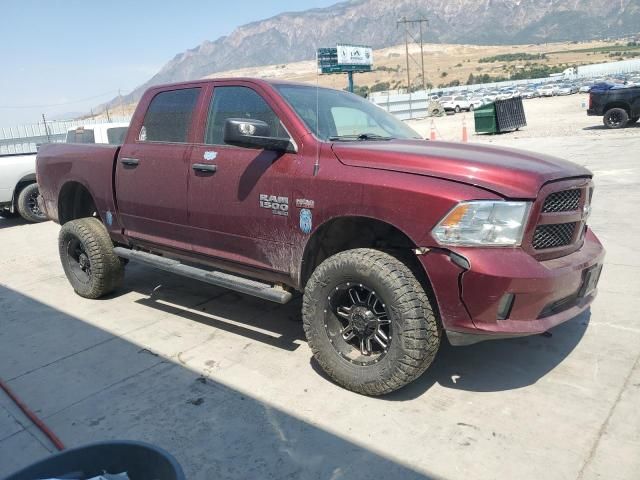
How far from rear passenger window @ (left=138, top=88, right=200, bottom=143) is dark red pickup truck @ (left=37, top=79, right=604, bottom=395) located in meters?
0.01

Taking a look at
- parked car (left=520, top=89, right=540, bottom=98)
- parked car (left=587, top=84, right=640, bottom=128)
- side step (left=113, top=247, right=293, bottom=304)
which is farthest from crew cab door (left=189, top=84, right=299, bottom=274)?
parked car (left=520, top=89, right=540, bottom=98)

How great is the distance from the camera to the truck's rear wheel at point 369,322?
122 inches

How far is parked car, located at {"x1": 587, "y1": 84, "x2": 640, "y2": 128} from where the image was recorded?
19125 millimetres

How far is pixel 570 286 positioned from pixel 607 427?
78cm

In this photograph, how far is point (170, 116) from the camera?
4621mm

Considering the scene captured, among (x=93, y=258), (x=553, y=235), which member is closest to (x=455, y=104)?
(x=93, y=258)

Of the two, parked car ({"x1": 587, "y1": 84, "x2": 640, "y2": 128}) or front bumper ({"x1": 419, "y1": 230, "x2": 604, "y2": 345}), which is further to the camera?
parked car ({"x1": 587, "y1": 84, "x2": 640, "y2": 128})

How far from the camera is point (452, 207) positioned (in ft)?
9.59

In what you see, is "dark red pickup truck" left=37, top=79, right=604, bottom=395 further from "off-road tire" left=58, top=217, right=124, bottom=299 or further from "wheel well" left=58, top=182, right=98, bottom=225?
"wheel well" left=58, top=182, right=98, bottom=225

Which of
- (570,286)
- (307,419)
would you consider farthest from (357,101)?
(307,419)

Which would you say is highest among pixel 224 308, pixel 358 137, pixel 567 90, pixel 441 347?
pixel 358 137

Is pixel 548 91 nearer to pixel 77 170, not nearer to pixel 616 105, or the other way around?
pixel 616 105

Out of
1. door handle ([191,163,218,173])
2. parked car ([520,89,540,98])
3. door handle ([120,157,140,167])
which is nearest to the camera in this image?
door handle ([191,163,218,173])

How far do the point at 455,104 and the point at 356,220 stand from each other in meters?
49.4
